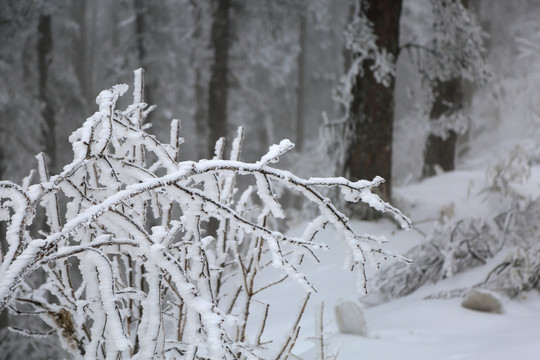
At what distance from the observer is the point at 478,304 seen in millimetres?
2854

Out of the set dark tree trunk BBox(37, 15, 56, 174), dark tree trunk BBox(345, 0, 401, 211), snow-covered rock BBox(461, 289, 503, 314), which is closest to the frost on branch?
snow-covered rock BBox(461, 289, 503, 314)

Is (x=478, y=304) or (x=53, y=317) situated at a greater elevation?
(x=53, y=317)

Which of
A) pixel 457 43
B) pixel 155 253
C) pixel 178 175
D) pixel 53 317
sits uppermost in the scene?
pixel 457 43

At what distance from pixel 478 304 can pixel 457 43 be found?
4.14 meters

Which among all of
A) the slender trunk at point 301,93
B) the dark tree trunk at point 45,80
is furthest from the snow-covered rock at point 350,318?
the slender trunk at point 301,93

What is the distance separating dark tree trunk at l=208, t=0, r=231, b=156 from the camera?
8883 millimetres

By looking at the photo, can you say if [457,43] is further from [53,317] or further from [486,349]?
[53,317]

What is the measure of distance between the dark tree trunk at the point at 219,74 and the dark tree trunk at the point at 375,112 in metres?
4.13

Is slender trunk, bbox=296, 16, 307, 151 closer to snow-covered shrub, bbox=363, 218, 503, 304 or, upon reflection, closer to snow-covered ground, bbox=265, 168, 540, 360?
snow-covered ground, bbox=265, 168, 540, 360

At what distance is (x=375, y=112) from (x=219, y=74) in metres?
4.82

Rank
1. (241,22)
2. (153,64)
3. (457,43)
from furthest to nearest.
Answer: (153,64)
(241,22)
(457,43)

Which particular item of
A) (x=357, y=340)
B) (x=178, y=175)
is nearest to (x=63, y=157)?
(x=357, y=340)

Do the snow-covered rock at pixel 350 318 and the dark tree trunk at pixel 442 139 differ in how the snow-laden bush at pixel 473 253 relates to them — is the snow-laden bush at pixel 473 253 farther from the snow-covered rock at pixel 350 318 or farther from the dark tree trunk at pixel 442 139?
the dark tree trunk at pixel 442 139

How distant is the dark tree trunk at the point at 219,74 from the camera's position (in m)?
8.88
